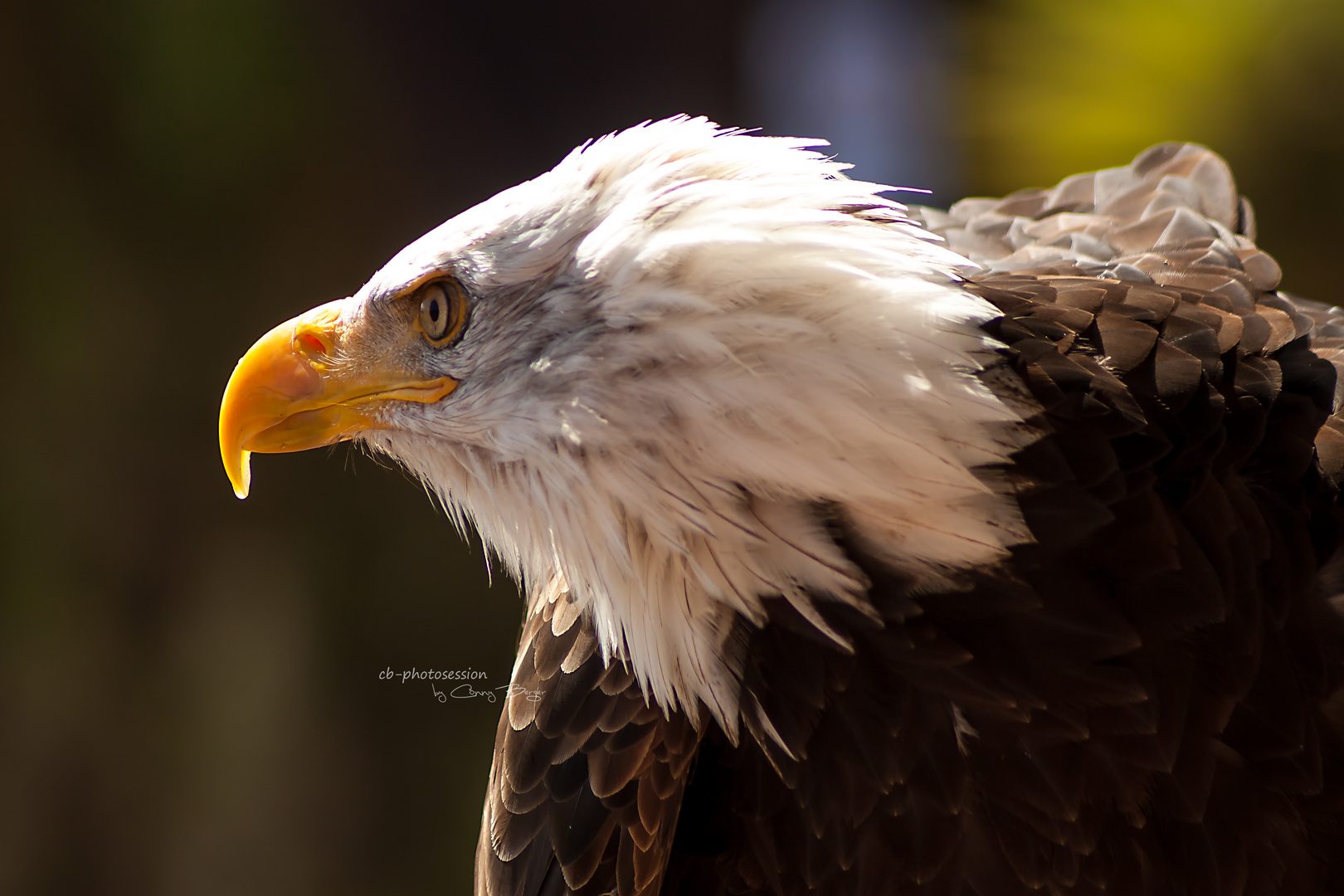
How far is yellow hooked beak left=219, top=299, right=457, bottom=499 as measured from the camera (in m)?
1.42

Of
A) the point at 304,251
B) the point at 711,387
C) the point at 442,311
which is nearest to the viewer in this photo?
the point at 711,387

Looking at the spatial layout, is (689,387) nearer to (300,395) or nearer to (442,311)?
(442,311)

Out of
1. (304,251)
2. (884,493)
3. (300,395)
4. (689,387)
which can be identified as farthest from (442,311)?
(304,251)

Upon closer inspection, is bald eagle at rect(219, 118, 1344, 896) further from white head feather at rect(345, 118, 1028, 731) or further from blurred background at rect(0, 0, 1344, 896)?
blurred background at rect(0, 0, 1344, 896)

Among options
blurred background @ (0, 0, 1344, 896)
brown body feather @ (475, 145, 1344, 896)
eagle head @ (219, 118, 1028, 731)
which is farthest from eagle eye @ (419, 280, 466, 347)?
blurred background @ (0, 0, 1344, 896)

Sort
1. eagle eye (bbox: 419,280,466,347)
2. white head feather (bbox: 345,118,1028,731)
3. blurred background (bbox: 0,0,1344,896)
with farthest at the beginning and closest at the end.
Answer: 1. blurred background (bbox: 0,0,1344,896)
2. eagle eye (bbox: 419,280,466,347)
3. white head feather (bbox: 345,118,1028,731)

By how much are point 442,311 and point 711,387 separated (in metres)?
0.42

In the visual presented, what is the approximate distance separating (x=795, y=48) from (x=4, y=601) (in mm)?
3960

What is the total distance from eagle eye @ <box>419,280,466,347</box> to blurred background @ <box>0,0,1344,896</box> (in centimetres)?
305

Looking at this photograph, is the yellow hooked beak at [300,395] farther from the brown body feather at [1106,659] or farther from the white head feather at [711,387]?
the brown body feather at [1106,659]

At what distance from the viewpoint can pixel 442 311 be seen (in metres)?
1.38

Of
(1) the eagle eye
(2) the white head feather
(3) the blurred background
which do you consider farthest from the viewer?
(3) the blurred background

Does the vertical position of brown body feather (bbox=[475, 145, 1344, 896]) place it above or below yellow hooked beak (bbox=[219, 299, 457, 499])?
below

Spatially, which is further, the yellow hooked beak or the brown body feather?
the yellow hooked beak
